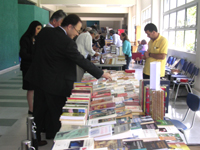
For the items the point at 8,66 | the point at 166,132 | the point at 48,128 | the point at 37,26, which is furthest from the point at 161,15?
the point at 166,132

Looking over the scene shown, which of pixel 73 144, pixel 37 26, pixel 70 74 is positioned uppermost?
pixel 37 26

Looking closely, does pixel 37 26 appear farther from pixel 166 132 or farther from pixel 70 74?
pixel 166 132

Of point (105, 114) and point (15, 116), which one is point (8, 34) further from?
point (105, 114)

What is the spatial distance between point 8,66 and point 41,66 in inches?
295

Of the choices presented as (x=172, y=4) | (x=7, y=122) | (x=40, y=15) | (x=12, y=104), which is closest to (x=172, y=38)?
(x=172, y=4)

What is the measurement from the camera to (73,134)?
1.54 m

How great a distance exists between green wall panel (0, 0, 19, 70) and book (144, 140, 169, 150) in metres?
8.06

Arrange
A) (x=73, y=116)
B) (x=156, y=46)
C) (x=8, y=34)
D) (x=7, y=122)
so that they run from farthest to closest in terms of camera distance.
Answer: (x=8, y=34)
(x=156, y=46)
(x=7, y=122)
(x=73, y=116)

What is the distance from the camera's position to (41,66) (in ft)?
7.80

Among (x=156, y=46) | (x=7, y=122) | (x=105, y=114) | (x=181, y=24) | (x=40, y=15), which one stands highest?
(x=40, y=15)

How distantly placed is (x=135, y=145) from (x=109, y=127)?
0.82ft

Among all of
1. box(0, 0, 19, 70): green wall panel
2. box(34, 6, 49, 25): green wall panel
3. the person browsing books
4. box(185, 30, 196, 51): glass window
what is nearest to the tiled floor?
the person browsing books

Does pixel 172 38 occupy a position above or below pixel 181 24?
below

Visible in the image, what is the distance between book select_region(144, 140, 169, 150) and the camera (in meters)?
1.41
